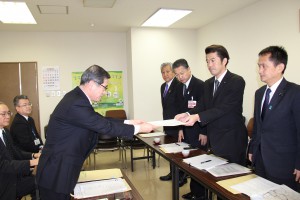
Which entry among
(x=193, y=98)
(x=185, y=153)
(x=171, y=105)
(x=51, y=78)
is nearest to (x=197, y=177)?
(x=185, y=153)

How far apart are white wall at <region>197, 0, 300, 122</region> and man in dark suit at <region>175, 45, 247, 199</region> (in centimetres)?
194

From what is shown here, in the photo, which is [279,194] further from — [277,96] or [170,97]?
[170,97]

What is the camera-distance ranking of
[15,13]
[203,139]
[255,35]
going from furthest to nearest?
[15,13] → [255,35] → [203,139]

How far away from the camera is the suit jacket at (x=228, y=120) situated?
7.87 ft

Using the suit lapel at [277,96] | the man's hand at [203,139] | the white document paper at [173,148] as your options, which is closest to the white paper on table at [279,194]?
the suit lapel at [277,96]

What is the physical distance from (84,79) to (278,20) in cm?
356

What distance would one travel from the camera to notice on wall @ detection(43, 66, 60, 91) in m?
6.21

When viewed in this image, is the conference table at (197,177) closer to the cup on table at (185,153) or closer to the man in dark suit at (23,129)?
the cup on table at (185,153)

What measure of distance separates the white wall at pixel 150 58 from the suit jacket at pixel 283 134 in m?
4.30

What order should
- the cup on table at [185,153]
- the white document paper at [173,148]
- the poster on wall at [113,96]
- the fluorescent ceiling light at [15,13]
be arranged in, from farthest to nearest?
the poster on wall at [113,96]
the fluorescent ceiling light at [15,13]
the white document paper at [173,148]
the cup on table at [185,153]

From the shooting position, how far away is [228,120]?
246 cm

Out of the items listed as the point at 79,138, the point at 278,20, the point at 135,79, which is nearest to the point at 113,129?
the point at 79,138

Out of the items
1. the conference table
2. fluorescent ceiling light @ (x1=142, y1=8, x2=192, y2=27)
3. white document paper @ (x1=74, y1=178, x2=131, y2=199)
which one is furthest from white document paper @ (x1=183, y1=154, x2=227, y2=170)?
fluorescent ceiling light @ (x1=142, y1=8, x2=192, y2=27)

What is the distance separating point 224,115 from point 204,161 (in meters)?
0.56
